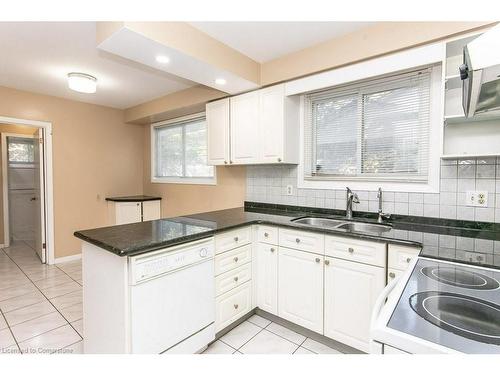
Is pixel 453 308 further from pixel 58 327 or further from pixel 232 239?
pixel 58 327

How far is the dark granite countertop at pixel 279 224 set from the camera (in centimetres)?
141

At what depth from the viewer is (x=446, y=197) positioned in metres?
1.96

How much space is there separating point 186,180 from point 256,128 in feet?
5.60

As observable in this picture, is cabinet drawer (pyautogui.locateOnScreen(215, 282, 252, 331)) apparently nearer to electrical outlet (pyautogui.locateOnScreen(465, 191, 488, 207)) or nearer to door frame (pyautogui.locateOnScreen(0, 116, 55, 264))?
electrical outlet (pyautogui.locateOnScreen(465, 191, 488, 207))

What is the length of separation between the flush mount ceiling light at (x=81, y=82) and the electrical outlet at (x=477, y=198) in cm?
359

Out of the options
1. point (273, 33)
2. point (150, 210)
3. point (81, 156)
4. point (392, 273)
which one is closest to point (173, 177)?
point (150, 210)

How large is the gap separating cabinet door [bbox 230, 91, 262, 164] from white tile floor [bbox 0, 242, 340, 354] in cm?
155

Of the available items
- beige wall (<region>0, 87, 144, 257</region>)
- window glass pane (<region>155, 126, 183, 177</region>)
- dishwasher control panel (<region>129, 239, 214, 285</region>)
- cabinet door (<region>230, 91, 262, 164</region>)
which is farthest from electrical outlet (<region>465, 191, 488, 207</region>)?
beige wall (<region>0, 87, 144, 257</region>)

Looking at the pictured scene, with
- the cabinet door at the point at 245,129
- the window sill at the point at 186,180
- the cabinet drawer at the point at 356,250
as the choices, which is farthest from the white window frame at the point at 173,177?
the cabinet drawer at the point at 356,250

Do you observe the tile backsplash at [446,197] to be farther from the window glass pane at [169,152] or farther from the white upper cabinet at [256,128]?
the window glass pane at [169,152]

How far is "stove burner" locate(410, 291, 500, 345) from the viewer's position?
68 centimetres
